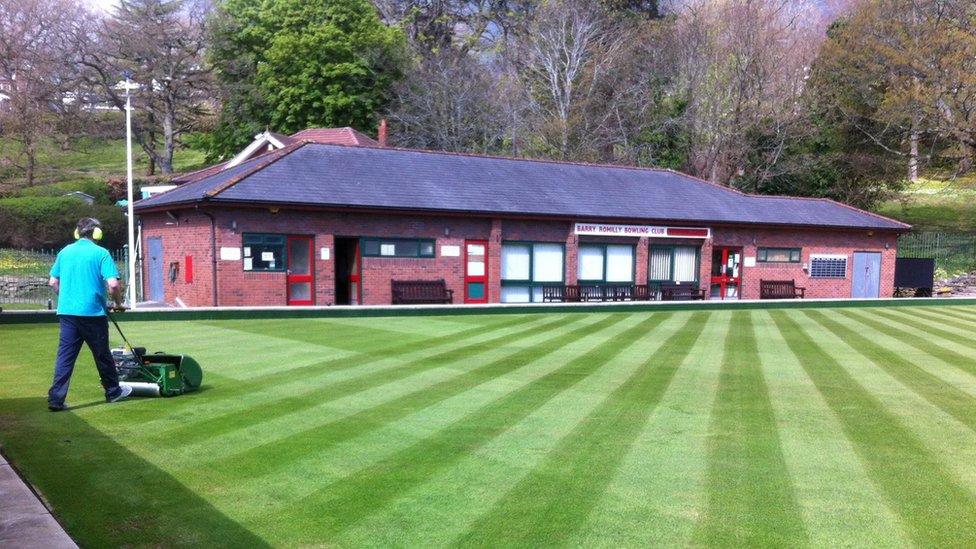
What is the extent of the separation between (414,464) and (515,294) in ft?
63.5

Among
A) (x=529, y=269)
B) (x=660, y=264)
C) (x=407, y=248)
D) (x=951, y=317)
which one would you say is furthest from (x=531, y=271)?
(x=951, y=317)

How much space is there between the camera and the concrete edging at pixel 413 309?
634 inches

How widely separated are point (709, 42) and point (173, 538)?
4055 cm

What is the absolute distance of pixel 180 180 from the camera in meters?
32.6

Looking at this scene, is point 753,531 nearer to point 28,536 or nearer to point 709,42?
point 28,536

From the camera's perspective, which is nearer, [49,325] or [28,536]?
[28,536]

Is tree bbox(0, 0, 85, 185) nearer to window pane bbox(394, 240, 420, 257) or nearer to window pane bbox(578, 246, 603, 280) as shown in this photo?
window pane bbox(394, 240, 420, 257)

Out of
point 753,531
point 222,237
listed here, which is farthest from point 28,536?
point 222,237

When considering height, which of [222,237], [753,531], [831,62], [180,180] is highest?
[831,62]

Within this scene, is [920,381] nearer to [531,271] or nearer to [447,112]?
[531,271]

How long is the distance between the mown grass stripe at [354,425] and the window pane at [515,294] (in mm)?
13824

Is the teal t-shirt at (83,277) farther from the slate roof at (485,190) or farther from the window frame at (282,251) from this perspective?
the window frame at (282,251)

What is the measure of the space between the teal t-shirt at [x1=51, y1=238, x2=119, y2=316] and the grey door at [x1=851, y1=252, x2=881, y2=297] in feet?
94.0

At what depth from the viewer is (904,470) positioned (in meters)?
5.61
